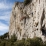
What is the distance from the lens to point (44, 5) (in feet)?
147

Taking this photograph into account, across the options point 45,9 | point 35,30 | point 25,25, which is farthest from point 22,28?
point 45,9

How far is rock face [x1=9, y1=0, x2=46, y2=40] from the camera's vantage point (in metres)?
44.2

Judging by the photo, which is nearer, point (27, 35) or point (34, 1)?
point (27, 35)

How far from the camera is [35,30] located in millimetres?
Result: 45094

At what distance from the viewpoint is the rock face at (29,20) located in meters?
44.2

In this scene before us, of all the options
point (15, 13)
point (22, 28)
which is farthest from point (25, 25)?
point (15, 13)

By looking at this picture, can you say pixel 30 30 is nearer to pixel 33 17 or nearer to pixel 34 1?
pixel 33 17

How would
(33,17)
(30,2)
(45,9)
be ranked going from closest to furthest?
(45,9) → (33,17) → (30,2)

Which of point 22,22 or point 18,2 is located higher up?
point 18,2

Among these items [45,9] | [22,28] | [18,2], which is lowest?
[22,28]

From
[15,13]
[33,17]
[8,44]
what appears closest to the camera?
[8,44]

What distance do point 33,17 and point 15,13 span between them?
31.3 feet

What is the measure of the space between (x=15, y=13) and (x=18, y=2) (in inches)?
121

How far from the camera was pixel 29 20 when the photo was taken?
48625 mm
